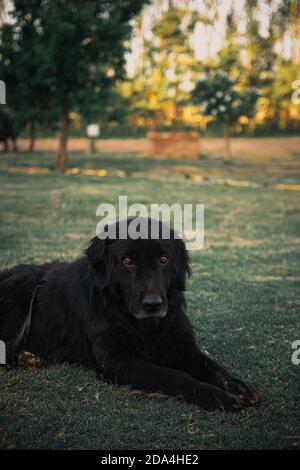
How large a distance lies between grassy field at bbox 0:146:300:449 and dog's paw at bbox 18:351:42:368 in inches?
6.2

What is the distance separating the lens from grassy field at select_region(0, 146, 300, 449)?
3072 mm

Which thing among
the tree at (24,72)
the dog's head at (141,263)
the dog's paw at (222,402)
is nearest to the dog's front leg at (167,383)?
the dog's paw at (222,402)

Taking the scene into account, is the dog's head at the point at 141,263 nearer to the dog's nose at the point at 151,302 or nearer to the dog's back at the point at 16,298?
the dog's nose at the point at 151,302

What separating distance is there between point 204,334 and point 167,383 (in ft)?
4.95

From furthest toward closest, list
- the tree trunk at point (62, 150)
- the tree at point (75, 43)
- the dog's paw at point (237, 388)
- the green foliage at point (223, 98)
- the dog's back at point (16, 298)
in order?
1. the green foliage at point (223, 98)
2. the tree trunk at point (62, 150)
3. the tree at point (75, 43)
4. the dog's back at point (16, 298)
5. the dog's paw at point (237, 388)

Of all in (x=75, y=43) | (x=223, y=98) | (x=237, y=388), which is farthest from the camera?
(x=223, y=98)

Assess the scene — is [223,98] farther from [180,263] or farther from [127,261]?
[127,261]

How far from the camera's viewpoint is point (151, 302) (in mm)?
3598

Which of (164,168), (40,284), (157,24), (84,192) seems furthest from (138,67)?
(40,284)

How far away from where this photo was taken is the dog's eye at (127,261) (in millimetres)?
3840

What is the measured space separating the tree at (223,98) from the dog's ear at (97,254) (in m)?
30.0

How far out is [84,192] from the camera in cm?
1608

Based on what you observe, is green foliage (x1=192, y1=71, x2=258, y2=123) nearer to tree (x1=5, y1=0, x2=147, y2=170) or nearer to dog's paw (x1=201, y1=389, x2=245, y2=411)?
tree (x1=5, y1=0, x2=147, y2=170)

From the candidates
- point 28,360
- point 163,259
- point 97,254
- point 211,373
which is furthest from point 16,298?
point 211,373
